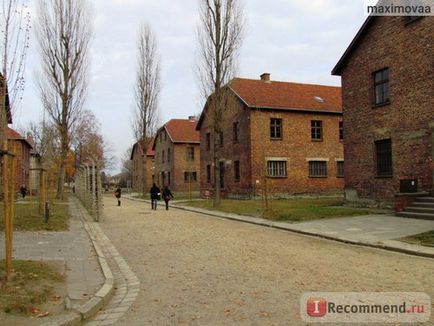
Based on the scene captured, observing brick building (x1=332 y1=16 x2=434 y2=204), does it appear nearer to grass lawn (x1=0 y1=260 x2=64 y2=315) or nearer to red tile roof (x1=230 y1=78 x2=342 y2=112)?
red tile roof (x1=230 y1=78 x2=342 y2=112)

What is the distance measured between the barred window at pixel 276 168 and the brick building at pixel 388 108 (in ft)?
36.0

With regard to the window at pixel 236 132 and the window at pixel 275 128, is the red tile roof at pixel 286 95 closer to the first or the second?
the window at pixel 275 128

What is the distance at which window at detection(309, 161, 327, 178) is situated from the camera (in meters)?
36.5

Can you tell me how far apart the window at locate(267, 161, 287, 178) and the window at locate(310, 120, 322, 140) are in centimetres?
360

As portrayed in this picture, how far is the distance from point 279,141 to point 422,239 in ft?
76.2

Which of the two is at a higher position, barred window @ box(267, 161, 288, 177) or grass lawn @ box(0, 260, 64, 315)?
barred window @ box(267, 161, 288, 177)

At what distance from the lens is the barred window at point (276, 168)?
34.8 meters

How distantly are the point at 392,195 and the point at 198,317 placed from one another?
678 inches

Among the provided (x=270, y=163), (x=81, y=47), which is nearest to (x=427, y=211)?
(x=270, y=163)

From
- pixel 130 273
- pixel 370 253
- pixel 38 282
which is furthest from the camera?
pixel 370 253

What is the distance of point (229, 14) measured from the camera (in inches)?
1064

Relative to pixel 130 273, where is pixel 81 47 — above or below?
above

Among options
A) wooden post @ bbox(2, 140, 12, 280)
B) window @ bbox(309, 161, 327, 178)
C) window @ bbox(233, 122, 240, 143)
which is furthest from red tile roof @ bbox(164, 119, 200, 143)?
wooden post @ bbox(2, 140, 12, 280)

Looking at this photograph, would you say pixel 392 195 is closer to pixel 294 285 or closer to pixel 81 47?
pixel 294 285
